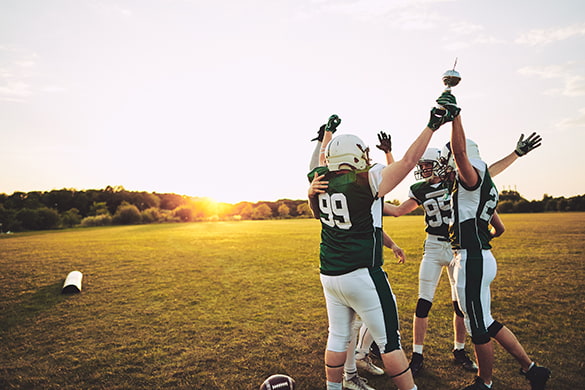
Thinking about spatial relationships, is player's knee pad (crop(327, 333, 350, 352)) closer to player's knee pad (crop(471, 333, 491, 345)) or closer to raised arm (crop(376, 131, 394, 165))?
player's knee pad (crop(471, 333, 491, 345))

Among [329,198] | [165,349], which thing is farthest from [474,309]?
[165,349]

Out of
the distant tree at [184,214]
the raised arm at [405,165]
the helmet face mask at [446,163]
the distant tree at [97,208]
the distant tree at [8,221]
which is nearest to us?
the raised arm at [405,165]

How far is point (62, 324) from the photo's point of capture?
7496mm

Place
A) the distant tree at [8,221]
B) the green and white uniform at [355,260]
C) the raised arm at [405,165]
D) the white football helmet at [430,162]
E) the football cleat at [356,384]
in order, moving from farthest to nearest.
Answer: the distant tree at [8,221]
the white football helmet at [430,162]
the football cleat at [356,384]
the green and white uniform at [355,260]
the raised arm at [405,165]

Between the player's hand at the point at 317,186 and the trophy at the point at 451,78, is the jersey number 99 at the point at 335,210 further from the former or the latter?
the trophy at the point at 451,78

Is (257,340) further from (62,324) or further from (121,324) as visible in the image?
(62,324)

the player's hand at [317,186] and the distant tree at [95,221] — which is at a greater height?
the player's hand at [317,186]

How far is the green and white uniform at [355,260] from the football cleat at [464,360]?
7.86ft

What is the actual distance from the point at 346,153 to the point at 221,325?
517 centimetres

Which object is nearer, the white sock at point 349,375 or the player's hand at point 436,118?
the player's hand at point 436,118

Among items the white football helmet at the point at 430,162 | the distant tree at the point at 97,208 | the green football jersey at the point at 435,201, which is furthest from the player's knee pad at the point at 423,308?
the distant tree at the point at 97,208

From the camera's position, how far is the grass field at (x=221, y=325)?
4816 millimetres

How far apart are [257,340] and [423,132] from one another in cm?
473

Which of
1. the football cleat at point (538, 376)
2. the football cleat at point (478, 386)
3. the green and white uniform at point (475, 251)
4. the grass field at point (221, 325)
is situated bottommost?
the grass field at point (221, 325)
